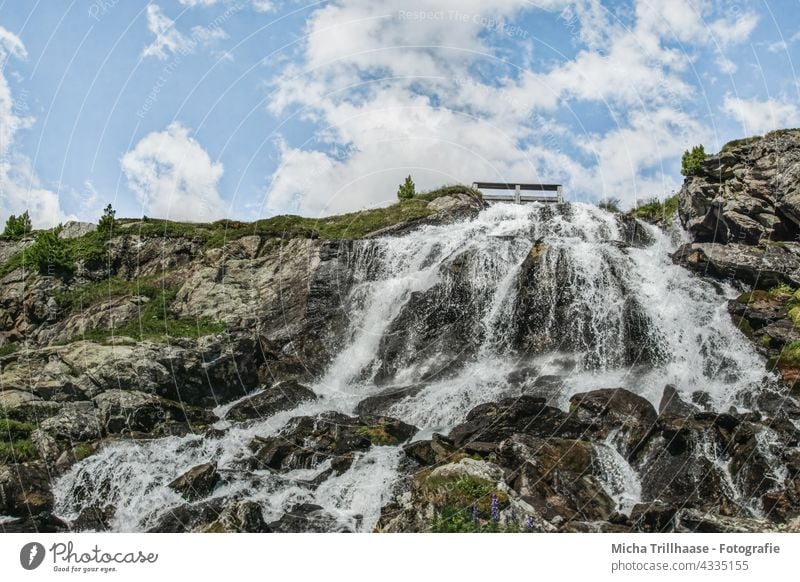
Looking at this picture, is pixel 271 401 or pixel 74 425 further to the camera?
pixel 271 401

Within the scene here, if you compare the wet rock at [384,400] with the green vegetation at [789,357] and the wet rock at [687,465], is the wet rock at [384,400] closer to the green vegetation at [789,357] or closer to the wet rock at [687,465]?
the wet rock at [687,465]

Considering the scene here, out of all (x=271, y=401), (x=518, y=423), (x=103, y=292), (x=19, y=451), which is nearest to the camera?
(x=518, y=423)

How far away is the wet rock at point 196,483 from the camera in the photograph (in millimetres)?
19109

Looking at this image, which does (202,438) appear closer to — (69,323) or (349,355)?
(349,355)

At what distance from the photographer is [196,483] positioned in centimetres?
1923

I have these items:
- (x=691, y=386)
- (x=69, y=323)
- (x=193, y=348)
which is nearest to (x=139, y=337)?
(x=193, y=348)

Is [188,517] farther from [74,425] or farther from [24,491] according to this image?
[74,425]

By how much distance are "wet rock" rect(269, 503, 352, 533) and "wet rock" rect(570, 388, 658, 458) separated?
853cm

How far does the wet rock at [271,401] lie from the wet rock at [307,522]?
8560 millimetres

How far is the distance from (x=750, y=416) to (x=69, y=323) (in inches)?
1425

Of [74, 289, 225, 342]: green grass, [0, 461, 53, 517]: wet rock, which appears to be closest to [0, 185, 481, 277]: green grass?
[74, 289, 225, 342]: green grass

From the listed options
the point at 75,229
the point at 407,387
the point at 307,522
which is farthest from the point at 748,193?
the point at 75,229

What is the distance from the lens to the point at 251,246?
147 feet

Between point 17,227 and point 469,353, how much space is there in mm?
45169
